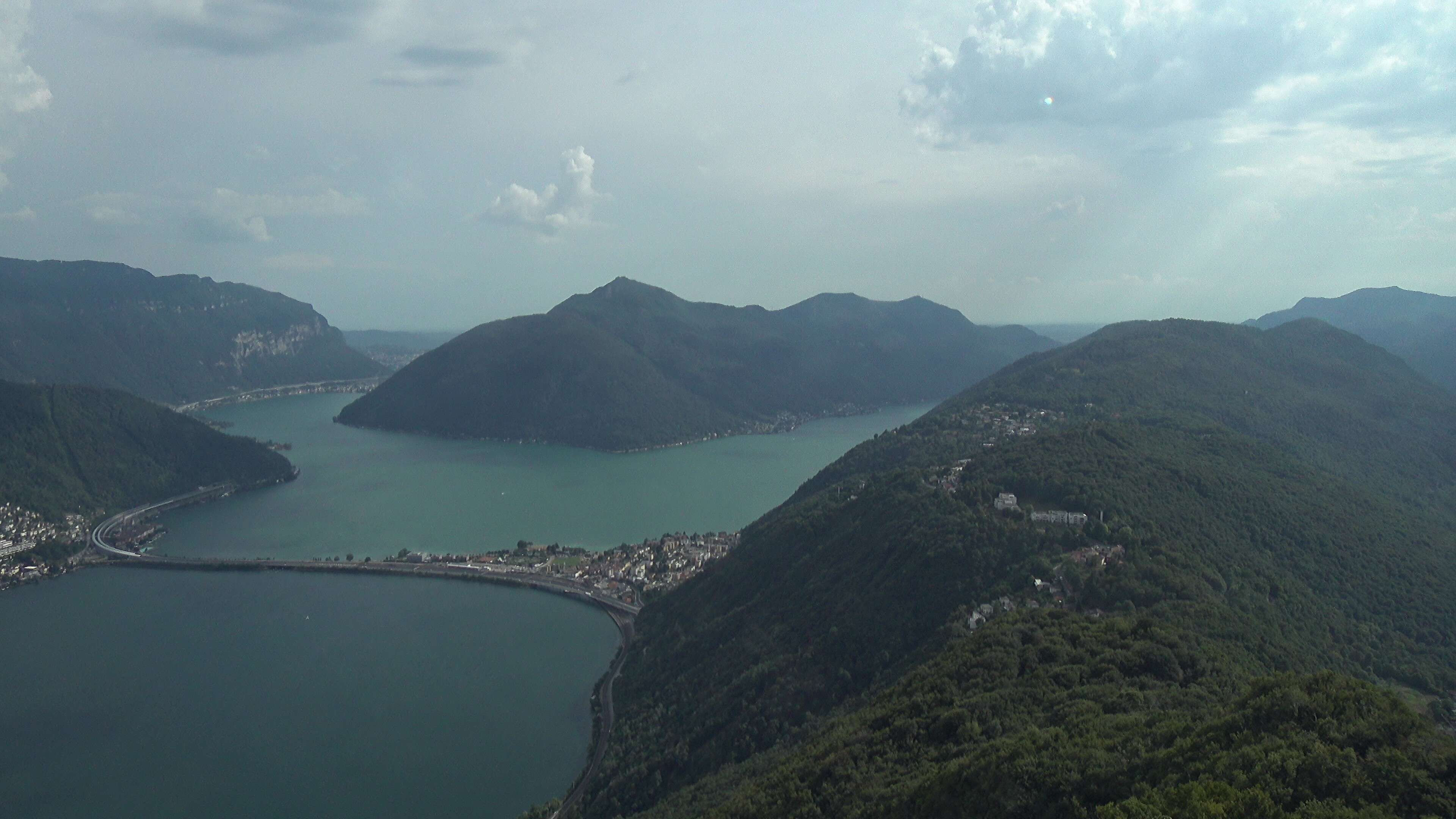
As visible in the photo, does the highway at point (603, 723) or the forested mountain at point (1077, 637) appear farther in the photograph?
the highway at point (603, 723)


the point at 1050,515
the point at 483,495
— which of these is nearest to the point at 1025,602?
the point at 1050,515

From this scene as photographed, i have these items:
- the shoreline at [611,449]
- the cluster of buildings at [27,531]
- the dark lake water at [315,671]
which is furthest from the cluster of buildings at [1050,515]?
the shoreline at [611,449]

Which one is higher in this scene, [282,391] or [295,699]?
[282,391]

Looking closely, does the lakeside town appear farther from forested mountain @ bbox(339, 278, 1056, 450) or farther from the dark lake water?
forested mountain @ bbox(339, 278, 1056, 450)

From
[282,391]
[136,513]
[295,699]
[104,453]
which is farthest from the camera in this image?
[282,391]

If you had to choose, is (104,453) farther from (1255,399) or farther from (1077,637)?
(1255,399)

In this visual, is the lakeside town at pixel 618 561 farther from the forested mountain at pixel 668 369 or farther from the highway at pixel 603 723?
the forested mountain at pixel 668 369

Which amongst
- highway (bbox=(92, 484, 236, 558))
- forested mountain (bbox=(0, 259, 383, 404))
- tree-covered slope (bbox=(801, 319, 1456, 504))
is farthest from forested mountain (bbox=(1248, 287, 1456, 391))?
forested mountain (bbox=(0, 259, 383, 404))
